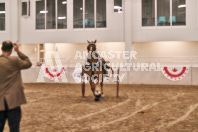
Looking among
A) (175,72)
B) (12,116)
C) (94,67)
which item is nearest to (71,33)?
(175,72)

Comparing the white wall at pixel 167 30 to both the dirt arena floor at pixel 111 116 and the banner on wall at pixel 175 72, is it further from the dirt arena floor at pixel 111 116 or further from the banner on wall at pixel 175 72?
the dirt arena floor at pixel 111 116

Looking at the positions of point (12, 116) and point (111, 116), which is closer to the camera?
point (12, 116)

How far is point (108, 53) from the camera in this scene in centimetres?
2528

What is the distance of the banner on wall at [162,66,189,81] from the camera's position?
64.1ft

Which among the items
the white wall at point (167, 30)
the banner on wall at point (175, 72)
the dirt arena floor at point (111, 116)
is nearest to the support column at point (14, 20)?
the white wall at point (167, 30)

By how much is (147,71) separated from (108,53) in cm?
568

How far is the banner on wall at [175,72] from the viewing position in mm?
19530

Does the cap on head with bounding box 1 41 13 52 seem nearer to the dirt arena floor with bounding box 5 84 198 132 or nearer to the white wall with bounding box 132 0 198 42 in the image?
the dirt arena floor with bounding box 5 84 198 132

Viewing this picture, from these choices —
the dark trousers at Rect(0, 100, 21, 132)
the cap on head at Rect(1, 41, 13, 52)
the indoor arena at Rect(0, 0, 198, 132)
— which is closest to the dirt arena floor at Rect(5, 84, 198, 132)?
the dark trousers at Rect(0, 100, 21, 132)

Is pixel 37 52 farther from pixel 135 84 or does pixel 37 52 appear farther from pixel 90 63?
pixel 90 63

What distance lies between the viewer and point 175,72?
19797 mm

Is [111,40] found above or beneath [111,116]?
above

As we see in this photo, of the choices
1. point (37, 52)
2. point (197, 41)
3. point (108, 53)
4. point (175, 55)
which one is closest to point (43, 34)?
point (37, 52)

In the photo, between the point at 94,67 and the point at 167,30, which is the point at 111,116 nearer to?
the point at 94,67
